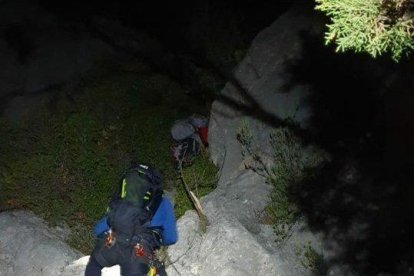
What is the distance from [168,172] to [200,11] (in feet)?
25.0

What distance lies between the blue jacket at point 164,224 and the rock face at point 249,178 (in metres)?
0.20

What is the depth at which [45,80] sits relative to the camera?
1331cm

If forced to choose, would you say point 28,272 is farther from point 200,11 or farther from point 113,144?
point 200,11

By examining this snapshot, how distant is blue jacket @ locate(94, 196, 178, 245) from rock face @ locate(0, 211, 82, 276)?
2.63ft

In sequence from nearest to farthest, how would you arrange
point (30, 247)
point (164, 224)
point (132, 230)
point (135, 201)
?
point (132, 230)
point (135, 201)
point (164, 224)
point (30, 247)

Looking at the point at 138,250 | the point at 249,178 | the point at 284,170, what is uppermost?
the point at 284,170

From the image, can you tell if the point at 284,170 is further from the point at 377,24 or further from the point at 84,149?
the point at 377,24

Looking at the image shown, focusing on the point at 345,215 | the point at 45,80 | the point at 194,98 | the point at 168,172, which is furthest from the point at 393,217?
the point at 45,80

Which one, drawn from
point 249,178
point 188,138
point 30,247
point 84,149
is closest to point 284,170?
point 249,178

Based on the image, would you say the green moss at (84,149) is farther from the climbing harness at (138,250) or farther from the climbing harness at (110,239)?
Result: the climbing harness at (138,250)

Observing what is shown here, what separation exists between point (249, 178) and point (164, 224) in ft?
6.37

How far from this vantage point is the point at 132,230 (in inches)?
256

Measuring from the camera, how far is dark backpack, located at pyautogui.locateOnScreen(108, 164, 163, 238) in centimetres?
643

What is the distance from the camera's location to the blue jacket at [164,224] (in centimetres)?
744
